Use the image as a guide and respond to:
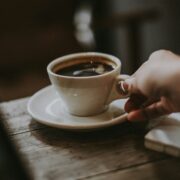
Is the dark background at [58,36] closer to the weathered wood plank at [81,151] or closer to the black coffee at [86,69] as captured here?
the black coffee at [86,69]

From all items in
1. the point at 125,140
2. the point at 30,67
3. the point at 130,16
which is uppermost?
the point at 125,140

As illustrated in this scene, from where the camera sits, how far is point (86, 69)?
81 cm

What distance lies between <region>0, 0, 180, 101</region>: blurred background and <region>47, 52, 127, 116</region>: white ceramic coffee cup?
67.2 inches

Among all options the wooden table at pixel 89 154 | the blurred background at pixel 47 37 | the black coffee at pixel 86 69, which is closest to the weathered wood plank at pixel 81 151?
the wooden table at pixel 89 154

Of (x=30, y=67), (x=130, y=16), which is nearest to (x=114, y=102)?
(x=130, y=16)

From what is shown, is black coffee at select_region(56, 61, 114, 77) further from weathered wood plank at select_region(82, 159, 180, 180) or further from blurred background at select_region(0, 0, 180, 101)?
blurred background at select_region(0, 0, 180, 101)

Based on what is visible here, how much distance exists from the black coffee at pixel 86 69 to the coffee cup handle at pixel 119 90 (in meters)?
0.04

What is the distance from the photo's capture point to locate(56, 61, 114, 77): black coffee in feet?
2.57

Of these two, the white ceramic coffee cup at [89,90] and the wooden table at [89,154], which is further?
the white ceramic coffee cup at [89,90]

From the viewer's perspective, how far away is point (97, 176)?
0.61 meters

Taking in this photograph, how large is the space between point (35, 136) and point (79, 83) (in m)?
0.12

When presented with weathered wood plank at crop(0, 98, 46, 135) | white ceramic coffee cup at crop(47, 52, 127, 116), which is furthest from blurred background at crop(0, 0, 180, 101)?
white ceramic coffee cup at crop(47, 52, 127, 116)

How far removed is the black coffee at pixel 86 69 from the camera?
2.57ft

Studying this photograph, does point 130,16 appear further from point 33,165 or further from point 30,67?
point 33,165
